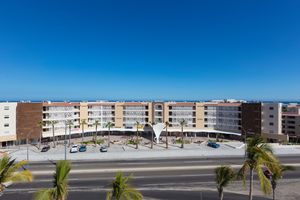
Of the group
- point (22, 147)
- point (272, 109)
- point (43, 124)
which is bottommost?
point (22, 147)

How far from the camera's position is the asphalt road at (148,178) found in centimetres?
3259

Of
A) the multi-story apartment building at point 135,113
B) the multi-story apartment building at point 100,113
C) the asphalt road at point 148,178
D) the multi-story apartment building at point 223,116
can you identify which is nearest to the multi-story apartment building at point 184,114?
the multi-story apartment building at point 223,116

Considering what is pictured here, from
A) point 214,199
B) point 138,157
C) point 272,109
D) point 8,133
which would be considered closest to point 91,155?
point 138,157

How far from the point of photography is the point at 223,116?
327 feet

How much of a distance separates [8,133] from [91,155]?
3175 centimetres

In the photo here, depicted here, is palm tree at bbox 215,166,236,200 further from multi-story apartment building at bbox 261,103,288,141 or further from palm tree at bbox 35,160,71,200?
multi-story apartment building at bbox 261,103,288,141

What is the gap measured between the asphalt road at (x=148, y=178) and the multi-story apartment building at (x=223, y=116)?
40.1 meters

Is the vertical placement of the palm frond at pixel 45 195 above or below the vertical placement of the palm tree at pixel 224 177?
above

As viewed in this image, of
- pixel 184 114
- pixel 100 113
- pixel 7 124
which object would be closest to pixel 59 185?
pixel 7 124

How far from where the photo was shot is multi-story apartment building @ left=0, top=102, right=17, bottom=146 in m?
73.1

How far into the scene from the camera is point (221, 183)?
2091cm

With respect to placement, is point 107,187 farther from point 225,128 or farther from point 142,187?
point 225,128

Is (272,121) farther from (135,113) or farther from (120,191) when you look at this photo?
(120,191)

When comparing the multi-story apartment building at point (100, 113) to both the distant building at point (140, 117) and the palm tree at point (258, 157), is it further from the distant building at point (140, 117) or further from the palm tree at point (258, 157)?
the palm tree at point (258, 157)
